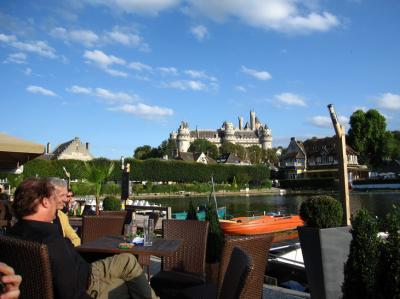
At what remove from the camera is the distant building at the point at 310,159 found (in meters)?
80.9

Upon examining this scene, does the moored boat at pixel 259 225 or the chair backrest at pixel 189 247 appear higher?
the chair backrest at pixel 189 247

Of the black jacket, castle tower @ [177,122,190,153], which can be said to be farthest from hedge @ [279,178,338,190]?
castle tower @ [177,122,190,153]

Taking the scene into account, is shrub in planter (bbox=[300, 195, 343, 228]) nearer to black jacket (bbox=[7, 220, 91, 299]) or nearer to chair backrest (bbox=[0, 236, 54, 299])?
black jacket (bbox=[7, 220, 91, 299])

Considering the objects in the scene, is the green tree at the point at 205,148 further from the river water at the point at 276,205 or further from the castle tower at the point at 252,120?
the river water at the point at 276,205

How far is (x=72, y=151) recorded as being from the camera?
68062 mm

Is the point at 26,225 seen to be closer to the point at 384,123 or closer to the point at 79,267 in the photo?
the point at 79,267

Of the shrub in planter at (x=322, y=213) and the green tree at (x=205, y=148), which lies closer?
the shrub in planter at (x=322, y=213)

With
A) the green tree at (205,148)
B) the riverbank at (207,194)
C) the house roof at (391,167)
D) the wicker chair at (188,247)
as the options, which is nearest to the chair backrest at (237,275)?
the wicker chair at (188,247)

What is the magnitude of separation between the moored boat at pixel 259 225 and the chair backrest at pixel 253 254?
1077cm

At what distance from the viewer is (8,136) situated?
677 cm

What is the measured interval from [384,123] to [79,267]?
6997 cm

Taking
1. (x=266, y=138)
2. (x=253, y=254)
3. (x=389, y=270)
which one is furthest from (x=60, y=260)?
(x=266, y=138)

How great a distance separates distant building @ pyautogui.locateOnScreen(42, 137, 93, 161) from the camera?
2650 inches

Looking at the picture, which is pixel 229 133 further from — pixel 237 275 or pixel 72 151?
pixel 237 275
